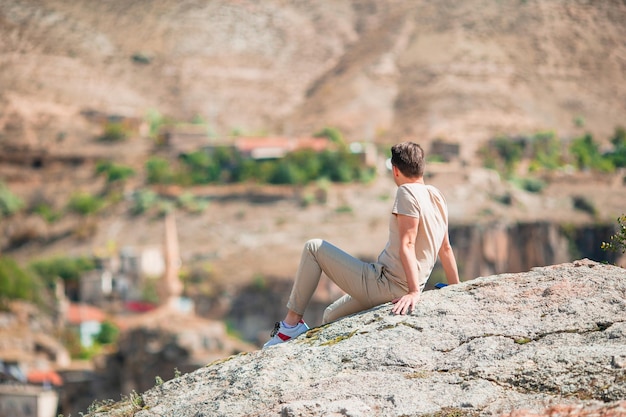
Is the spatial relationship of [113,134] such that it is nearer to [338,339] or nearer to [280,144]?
[280,144]

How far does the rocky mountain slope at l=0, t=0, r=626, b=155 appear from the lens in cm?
8988

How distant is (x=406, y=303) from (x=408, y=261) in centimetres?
26

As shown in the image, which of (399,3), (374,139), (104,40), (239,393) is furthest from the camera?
(399,3)

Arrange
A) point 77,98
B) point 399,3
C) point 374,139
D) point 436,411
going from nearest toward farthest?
point 436,411 → point 374,139 → point 77,98 → point 399,3

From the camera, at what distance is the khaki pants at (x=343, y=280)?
7512 mm

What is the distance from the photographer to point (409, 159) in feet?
24.4

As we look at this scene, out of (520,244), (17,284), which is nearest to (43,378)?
(17,284)

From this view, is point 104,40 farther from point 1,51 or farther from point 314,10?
point 314,10

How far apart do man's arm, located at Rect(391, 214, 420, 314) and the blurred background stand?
97.3 feet

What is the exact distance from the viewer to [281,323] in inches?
305

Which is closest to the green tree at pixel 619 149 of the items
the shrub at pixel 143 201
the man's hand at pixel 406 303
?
the shrub at pixel 143 201

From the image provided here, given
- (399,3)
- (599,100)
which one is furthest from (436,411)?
(399,3)

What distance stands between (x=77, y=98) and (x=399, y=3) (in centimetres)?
3384

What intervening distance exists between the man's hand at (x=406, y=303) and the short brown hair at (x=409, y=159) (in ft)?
2.41
